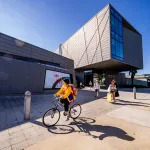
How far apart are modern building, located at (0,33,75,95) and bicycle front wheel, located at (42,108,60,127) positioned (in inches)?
346

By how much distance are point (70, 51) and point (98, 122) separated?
35663 millimetres

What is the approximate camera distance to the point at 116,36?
1021 inches

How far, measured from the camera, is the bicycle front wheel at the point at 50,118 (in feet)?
15.1

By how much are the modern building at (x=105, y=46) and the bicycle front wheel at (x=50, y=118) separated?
67.6 feet

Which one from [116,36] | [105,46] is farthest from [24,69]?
[116,36]

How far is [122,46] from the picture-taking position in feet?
91.6

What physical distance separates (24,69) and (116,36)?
20.8m

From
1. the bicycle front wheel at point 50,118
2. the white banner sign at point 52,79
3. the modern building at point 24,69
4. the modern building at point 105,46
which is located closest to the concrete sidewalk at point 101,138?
the bicycle front wheel at point 50,118

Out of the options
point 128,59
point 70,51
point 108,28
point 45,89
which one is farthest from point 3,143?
point 70,51

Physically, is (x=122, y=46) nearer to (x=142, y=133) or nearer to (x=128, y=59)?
(x=128, y=59)

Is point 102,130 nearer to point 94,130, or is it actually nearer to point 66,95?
point 94,130

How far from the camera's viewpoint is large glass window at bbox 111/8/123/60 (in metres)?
24.8

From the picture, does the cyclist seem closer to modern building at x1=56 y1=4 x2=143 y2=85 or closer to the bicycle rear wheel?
the bicycle rear wheel

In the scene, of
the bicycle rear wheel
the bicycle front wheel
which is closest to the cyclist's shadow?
the bicycle rear wheel
